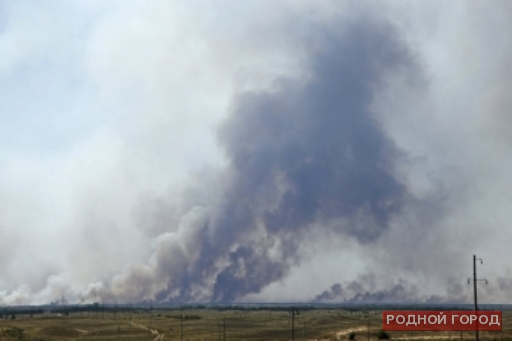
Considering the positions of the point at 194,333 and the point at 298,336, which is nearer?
the point at 298,336

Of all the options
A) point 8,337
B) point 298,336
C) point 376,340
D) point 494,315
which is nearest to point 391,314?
point 494,315

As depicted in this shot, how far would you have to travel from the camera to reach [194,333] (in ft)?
382

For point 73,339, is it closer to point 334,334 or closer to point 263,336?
point 263,336

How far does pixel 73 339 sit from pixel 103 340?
7.21 m

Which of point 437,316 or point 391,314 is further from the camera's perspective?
point 437,316

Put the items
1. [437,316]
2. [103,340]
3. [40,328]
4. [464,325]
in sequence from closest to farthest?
1. [464,325]
2. [437,316]
3. [103,340]
4. [40,328]

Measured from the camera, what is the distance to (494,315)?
7212 centimetres

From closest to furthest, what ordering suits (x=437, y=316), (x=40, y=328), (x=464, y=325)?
1. (x=464, y=325)
2. (x=437, y=316)
3. (x=40, y=328)

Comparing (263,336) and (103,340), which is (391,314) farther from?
(103,340)

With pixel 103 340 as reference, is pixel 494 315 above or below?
above

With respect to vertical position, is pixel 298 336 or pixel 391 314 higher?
pixel 391 314

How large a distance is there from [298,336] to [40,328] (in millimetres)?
62239

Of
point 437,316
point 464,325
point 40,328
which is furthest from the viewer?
point 40,328

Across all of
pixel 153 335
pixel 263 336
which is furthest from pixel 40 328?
pixel 263 336
